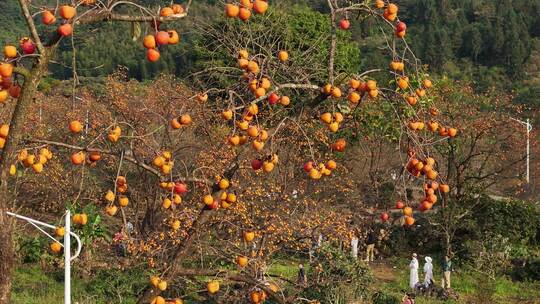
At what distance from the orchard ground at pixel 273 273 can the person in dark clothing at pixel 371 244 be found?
0.69 feet

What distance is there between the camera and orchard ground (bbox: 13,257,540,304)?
40.4 feet

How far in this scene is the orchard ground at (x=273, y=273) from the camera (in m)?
12.3

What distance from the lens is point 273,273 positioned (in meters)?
13.6

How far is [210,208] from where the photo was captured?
3.39 m

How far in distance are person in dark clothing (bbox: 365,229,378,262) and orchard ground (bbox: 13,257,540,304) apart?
0.69ft

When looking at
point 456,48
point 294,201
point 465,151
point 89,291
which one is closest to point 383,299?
point 294,201

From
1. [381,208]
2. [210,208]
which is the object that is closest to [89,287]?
[381,208]

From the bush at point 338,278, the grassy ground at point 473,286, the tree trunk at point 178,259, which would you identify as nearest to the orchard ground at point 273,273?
the grassy ground at point 473,286

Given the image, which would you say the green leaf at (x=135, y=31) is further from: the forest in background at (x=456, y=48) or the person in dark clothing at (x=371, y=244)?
the forest in background at (x=456, y=48)

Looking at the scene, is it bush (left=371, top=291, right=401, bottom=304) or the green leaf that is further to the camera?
bush (left=371, top=291, right=401, bottom=304)

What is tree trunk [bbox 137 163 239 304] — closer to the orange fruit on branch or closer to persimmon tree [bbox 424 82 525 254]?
the orange fruit on branch

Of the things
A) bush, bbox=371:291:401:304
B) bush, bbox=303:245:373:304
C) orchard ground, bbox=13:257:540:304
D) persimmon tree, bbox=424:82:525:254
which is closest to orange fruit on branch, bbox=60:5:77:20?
bush, bbox=303:245:373:304

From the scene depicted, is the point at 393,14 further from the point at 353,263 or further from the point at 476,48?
Answer: the point at 476,48

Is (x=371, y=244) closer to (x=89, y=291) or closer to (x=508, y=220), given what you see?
(x=508, y=220)
